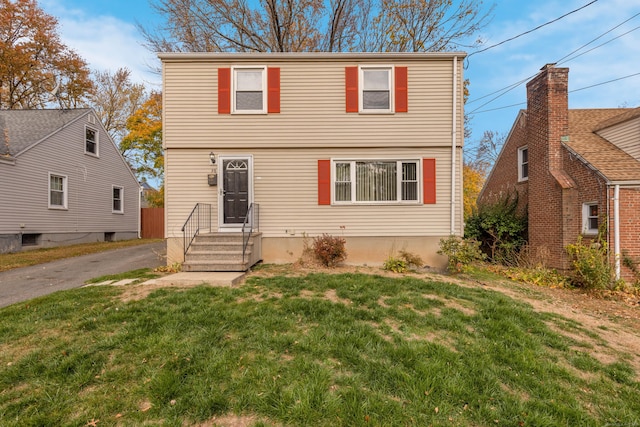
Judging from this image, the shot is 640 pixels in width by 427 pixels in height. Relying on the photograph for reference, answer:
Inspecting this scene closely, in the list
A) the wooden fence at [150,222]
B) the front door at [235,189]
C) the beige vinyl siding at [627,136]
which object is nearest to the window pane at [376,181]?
the front door at [235,189]

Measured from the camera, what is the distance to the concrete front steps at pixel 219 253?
655 cm

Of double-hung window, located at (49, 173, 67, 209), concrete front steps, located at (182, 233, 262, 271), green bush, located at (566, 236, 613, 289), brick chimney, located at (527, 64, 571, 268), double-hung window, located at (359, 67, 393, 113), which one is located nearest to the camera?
concrete front steps, located at (182, 233, 262, 271)

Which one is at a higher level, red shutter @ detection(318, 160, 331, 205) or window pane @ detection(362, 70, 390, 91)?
window pane @ detection(362, 70, 390, 91)

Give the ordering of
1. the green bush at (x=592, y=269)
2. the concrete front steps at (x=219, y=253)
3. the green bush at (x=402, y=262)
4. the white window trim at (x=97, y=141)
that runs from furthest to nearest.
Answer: the white window trim at (x=97, y=141) → the green bush at (x=402, y=262) → the green bush at (x=592, y=269) → the concrete front steps at (x=219, y=253)

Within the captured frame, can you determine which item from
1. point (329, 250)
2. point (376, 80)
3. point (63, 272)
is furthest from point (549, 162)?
point (63, 272)

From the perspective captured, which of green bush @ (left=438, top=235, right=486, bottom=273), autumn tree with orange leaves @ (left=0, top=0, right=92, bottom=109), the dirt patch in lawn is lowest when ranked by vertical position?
the dirt patch in lawn

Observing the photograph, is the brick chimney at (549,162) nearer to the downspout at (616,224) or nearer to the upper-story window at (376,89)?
the downspout at (616,224)

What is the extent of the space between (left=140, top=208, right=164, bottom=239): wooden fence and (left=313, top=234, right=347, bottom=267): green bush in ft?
48.0

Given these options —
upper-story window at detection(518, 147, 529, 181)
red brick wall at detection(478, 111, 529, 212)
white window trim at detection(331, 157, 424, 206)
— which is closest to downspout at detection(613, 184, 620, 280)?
red brick wall at detection(478, 111, 529, 212)

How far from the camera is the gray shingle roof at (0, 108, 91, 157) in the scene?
39.0ft

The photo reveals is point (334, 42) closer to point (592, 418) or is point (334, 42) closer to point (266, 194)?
point (266, 194)

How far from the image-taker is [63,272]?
753 centimetres

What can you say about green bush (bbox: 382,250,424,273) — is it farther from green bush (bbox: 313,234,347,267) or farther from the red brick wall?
the red brick wall

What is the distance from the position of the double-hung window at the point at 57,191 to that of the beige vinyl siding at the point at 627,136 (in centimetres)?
2187
